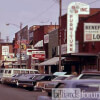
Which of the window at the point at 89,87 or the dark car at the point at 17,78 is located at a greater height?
the window at the point at 89,87

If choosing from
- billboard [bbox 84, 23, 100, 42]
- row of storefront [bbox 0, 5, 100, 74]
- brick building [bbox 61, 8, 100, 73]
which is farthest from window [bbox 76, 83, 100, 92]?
brick building [bbox 61, 8, 100, 73]

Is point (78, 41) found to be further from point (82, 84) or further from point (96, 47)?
point (82, 84)

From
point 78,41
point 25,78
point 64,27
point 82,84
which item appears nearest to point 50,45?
point 64,27

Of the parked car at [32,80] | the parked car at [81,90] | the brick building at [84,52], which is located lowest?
the parked car at [32,80]

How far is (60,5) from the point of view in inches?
1490

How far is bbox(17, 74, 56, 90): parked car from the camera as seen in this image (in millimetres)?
28587

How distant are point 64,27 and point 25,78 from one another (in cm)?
1751

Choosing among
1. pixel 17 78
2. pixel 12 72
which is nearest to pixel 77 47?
pixel 12 72

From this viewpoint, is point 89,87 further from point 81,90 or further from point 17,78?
point 17,78

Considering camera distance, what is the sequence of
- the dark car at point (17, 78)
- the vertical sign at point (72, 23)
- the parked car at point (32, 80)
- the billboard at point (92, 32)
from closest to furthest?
the parked car at point (32, 80) < the dark car at point (17, 78) < the billboard at point (92, 32) < the vertical sign at point (72, 23)

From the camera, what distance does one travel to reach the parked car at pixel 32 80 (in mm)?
28587

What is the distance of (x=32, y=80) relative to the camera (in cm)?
3103

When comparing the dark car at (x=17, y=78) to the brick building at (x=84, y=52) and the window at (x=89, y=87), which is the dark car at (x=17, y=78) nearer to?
the brick building at (x=84, y=52)

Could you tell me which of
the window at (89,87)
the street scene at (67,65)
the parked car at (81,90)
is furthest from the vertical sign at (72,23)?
the window at (89,87)
